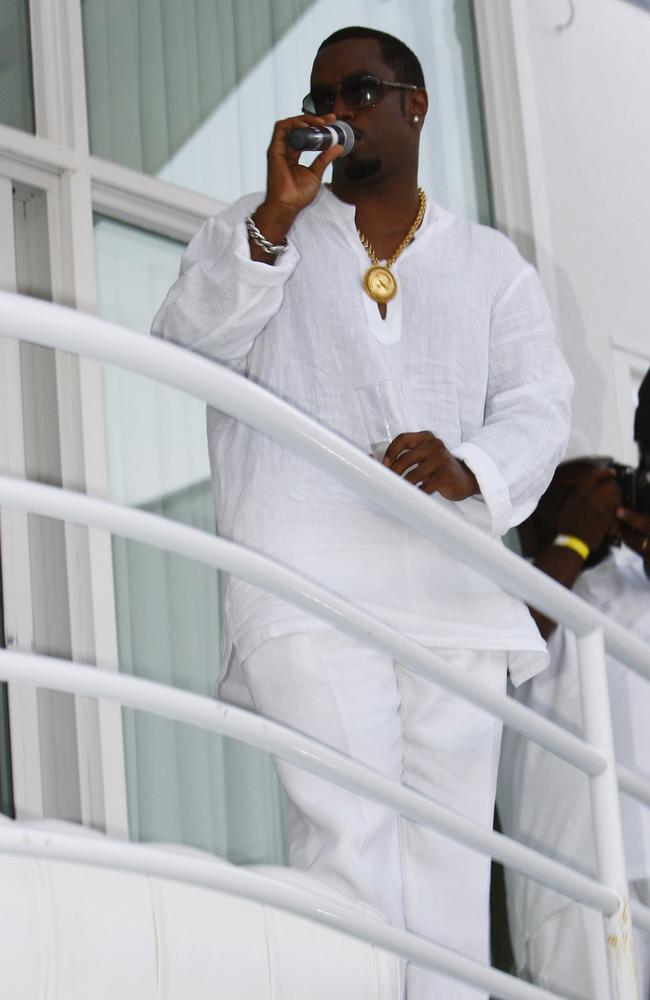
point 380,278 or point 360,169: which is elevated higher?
point 360,169

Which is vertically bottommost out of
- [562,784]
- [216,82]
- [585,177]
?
[562,784]

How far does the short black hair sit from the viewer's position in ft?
7.11

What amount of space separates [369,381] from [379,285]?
155 millimetres

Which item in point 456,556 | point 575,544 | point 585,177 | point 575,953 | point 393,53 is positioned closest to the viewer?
point 456,556

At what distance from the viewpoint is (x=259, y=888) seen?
108 cm

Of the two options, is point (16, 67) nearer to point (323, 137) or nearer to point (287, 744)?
point (323, 137)

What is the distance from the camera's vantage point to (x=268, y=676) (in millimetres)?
1845

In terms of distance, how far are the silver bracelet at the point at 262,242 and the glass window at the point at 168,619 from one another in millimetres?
983

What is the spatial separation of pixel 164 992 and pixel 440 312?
1.17 meters

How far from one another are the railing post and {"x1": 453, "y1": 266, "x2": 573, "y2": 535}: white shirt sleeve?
478 mm

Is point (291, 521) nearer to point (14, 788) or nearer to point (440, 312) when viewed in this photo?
point (440, 312)

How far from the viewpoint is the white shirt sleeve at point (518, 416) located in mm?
1924

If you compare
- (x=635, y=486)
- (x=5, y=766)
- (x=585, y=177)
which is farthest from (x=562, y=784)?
(x=585, y=177)

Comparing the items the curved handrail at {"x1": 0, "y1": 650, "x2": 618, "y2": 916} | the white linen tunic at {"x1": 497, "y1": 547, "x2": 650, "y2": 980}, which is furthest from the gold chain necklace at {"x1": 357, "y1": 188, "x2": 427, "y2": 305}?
the curved handrail at {"x1": 0, "y1": 650, "x2": 618, "y2": 916}
